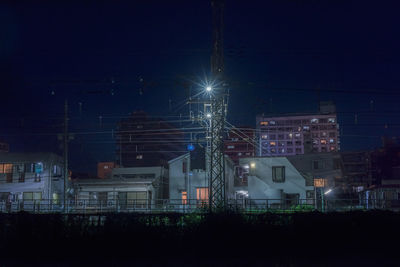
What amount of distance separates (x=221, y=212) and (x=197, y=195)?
2701 centimetres

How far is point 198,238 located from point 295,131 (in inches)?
4669

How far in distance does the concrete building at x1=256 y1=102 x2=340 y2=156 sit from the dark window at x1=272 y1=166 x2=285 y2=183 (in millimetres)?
85312

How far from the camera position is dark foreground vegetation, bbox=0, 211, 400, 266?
1739 centimetres

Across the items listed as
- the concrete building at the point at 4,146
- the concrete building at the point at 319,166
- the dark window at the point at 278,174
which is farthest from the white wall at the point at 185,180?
the concrete building at the point at 4,146

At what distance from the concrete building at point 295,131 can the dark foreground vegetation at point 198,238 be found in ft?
365

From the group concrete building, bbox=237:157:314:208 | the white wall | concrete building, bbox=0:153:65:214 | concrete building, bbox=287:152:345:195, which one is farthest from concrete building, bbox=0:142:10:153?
concrete building, bbox=287:152:345:195

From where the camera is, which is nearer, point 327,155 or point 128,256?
point 128,256

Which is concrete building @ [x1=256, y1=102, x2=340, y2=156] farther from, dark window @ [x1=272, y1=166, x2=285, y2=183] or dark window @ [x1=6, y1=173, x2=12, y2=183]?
dark window @ [x1=6, y1=173, x2=12, y2=183]

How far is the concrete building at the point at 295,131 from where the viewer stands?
5103 inches

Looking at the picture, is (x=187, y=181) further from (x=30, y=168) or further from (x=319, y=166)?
(x=30, y=168)

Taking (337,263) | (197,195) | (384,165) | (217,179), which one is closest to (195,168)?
(197,195)

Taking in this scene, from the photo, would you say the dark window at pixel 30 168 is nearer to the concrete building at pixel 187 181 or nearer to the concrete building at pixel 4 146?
the concrete building at pixel 187 181

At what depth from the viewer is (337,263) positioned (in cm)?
1633

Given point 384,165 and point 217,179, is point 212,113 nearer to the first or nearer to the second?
point 217,179
